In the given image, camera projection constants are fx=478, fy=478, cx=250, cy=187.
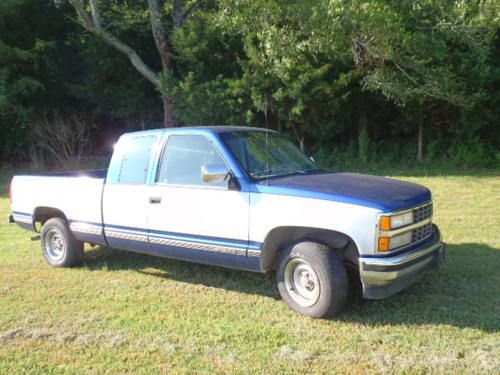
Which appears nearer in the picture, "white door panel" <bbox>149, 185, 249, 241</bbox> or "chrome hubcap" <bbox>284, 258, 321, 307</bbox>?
"chrome hubcap" <bbox>284, 258, 321, 307</bbox>

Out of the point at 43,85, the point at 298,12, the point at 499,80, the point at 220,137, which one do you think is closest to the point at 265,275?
the point at 220,137

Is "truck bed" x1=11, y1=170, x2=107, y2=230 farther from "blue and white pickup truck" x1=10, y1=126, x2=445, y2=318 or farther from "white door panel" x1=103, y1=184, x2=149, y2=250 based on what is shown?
"white door panel" x1=103, y1=184, x2=149, y2=250

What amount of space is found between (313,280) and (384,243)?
791mm

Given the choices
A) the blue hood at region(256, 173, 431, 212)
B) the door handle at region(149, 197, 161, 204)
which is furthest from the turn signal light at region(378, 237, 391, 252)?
the door handle at region(149, 197, 161, 204)

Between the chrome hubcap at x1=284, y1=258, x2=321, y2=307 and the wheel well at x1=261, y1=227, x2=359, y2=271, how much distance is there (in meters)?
0.24

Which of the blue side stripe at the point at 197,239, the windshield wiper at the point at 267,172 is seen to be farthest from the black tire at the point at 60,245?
the windshield wiper at the point at 267,172

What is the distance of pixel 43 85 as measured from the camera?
2031cm

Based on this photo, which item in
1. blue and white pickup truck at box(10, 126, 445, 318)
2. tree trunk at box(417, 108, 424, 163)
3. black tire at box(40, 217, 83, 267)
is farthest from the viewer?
tree trunk at box(417, 108, 424, 163)

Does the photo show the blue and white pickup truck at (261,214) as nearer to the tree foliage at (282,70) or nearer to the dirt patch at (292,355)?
the dirt patch at (292,355)

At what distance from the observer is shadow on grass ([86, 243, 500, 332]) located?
4.55 m

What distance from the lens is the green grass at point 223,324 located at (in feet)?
12.6

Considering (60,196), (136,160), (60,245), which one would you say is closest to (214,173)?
(136,160)

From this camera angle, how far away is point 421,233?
190 inches

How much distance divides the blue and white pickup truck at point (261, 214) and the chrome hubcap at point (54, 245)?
15.2 inches
